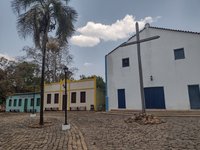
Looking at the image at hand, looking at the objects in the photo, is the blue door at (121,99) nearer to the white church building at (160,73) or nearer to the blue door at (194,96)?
the white church building at (160,73)

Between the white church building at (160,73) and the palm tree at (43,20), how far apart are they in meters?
7.72

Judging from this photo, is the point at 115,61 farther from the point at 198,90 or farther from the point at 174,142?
the point at 174,142

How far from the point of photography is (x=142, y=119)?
27.8ft

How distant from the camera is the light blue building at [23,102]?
26266 millimetres

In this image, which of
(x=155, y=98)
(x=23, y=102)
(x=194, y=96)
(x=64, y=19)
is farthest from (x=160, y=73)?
(x=23, y=102)

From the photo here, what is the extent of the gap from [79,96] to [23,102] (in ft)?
40.9

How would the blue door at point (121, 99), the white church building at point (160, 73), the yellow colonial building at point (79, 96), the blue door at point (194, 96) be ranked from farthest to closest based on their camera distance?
the yellow colonial building at point (79, 96)
the blue door at point (121, 99)
the white church building at point (160, 73)
the blue door at point (194, 96)

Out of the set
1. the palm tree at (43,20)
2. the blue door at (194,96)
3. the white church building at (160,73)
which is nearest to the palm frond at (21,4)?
the palm tree at (43,20)

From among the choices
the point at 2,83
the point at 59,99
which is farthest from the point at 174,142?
the point at 2,83

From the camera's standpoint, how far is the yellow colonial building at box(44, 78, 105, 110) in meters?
20.6

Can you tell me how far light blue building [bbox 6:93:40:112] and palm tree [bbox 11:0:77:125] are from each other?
1813 cm

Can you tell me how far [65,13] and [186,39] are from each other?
10173 mm

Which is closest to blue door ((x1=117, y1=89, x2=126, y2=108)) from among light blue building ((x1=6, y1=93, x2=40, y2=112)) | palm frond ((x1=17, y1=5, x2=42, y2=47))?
palm frond ((x1=17, y1=5, x2=42, y2=47))

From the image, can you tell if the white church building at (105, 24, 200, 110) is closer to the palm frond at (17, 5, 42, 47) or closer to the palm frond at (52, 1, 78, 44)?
the palm frond at (52, 1, 78, 44)
